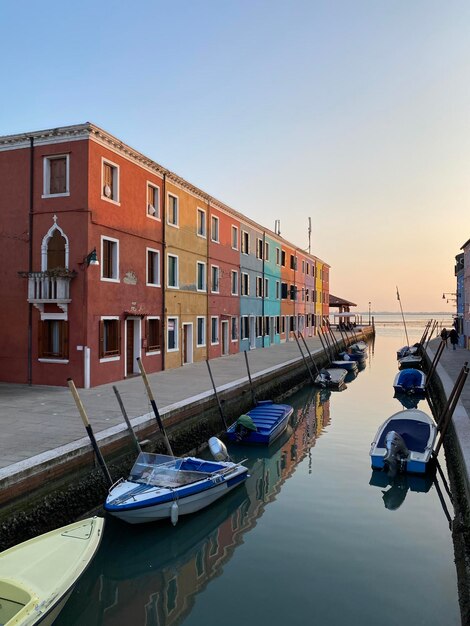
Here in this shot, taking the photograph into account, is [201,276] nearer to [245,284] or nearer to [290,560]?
[245,284]

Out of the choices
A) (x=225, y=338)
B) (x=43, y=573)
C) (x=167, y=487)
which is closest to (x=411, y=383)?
(x=225, y=338)

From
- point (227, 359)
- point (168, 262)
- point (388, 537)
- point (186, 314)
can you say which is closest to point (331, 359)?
point (227, 359)

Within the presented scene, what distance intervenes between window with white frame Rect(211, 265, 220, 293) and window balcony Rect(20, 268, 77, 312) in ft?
38.9

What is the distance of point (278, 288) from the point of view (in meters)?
41.2

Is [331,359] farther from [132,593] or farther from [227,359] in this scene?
[132,593]

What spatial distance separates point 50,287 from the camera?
56.0 ft

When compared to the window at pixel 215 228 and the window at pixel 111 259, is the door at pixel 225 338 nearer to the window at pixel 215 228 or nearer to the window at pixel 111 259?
the window at pixel 215 228

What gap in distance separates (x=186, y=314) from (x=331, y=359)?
1584 centimetres

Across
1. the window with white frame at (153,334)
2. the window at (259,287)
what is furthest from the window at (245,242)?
the window with white frame at (153,334)

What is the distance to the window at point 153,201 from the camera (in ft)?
68.4

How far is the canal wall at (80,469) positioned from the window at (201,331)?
31.4 feet

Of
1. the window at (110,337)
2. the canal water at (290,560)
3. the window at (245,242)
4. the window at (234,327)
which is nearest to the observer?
the canal water at (290,560)

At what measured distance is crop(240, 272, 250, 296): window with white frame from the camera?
32.9 m

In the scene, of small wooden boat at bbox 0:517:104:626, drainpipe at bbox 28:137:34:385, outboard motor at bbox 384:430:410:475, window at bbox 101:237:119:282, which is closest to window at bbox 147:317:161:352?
window at bbox 101:237:119:282
